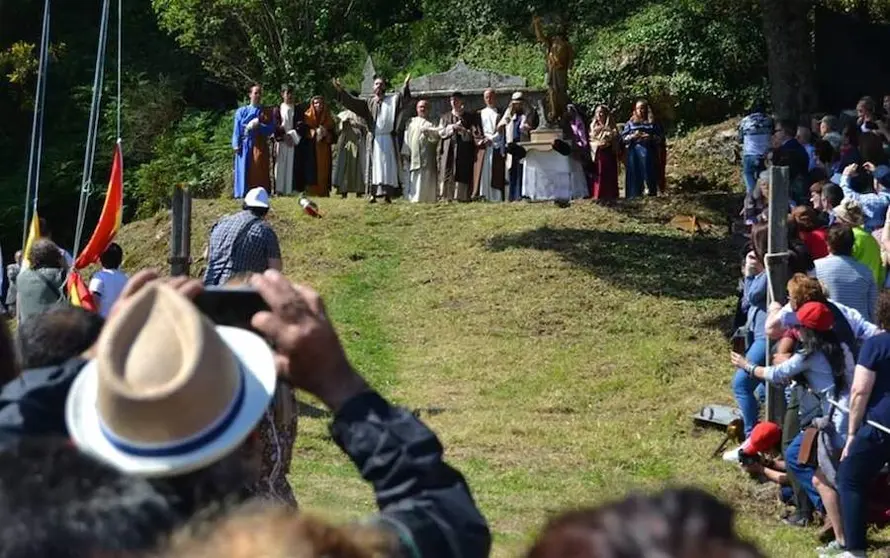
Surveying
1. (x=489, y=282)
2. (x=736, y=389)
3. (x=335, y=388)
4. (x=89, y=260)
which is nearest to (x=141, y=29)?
(x=489, y=282)

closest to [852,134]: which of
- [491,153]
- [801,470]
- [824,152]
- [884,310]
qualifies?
[824,152]

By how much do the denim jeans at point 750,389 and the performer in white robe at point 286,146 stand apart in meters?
12.8

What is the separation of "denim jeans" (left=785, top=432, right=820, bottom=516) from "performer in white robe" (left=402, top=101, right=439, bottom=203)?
43.6ft

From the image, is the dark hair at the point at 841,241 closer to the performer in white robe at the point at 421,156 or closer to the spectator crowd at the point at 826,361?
the spectator crowd at the point at 826,361

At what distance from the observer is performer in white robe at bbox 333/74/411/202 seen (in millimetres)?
21625

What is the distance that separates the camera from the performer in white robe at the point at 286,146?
73.3 feet

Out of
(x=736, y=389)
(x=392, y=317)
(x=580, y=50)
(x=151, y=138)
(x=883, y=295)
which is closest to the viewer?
(x=883, y=295)

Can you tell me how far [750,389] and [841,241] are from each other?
126 centimetres

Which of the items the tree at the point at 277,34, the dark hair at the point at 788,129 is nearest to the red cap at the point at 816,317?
the dark hair at the point at 788,129

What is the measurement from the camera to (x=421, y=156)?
70.8ft

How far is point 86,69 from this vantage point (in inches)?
1292

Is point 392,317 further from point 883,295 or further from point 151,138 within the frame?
point 151,138

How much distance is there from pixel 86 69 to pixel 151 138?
2346 mm

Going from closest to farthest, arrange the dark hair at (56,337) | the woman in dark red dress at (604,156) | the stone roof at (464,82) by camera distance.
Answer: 1. the dark hair at (56,337)
2. the woman in dark red dress at (604,156)
3. the stone roof at (464,82)
